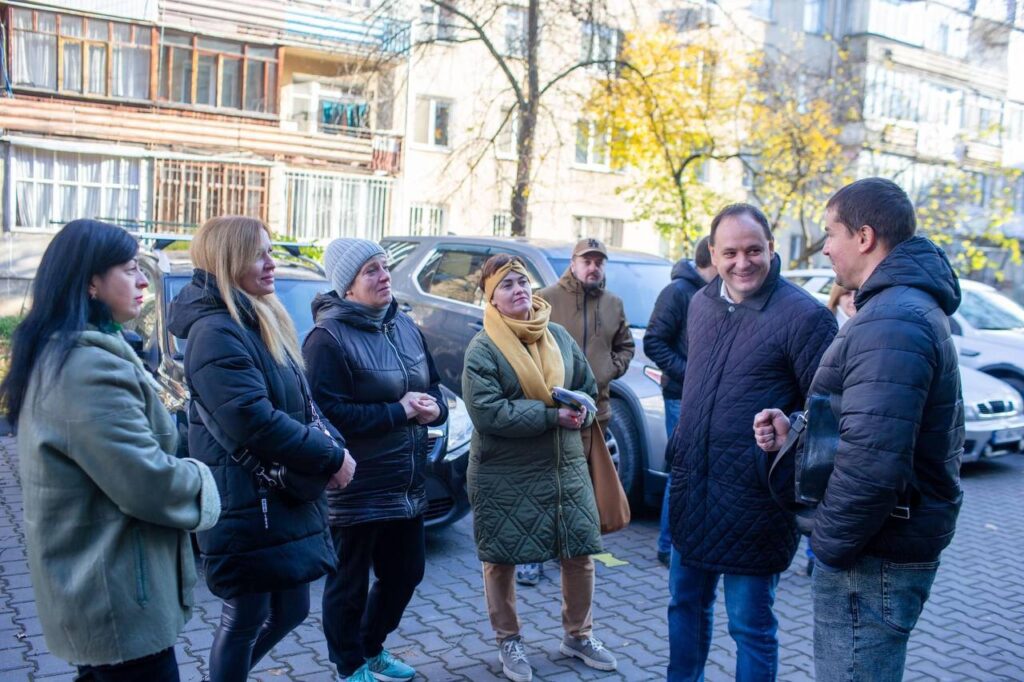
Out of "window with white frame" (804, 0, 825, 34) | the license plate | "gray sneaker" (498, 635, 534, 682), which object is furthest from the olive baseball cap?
"window with white frame" (804, 0, 825, 34)

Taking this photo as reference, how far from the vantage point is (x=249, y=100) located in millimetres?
23641

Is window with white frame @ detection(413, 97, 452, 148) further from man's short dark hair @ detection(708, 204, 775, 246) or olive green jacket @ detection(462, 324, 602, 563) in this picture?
man's short dark hair @ detection(708, 204, 775, 246)

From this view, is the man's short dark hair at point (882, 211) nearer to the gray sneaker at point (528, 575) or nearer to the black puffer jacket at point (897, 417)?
the black puffer jacket at point (897, 417)

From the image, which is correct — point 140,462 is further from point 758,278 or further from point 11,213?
A: point 11,213

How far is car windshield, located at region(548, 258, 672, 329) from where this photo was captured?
768 cm

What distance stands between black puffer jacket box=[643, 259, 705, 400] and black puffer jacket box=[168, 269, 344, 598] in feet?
10.1

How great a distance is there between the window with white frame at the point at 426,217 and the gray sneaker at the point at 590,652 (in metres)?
21.3

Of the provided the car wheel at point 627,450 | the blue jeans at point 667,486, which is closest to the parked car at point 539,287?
the car wheel at point 627,450

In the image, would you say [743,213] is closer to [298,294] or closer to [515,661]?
[515,661]

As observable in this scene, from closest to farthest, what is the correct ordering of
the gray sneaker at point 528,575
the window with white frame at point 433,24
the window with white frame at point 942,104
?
the gray sneaker at point 528,575, the window with white frame at point 433,24, the window with white frame at point 942,104

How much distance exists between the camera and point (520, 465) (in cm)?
427

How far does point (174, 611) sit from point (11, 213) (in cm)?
2105

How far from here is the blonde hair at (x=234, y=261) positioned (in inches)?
129

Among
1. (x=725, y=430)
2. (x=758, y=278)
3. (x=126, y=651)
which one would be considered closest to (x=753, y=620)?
(x=725, y=430)
